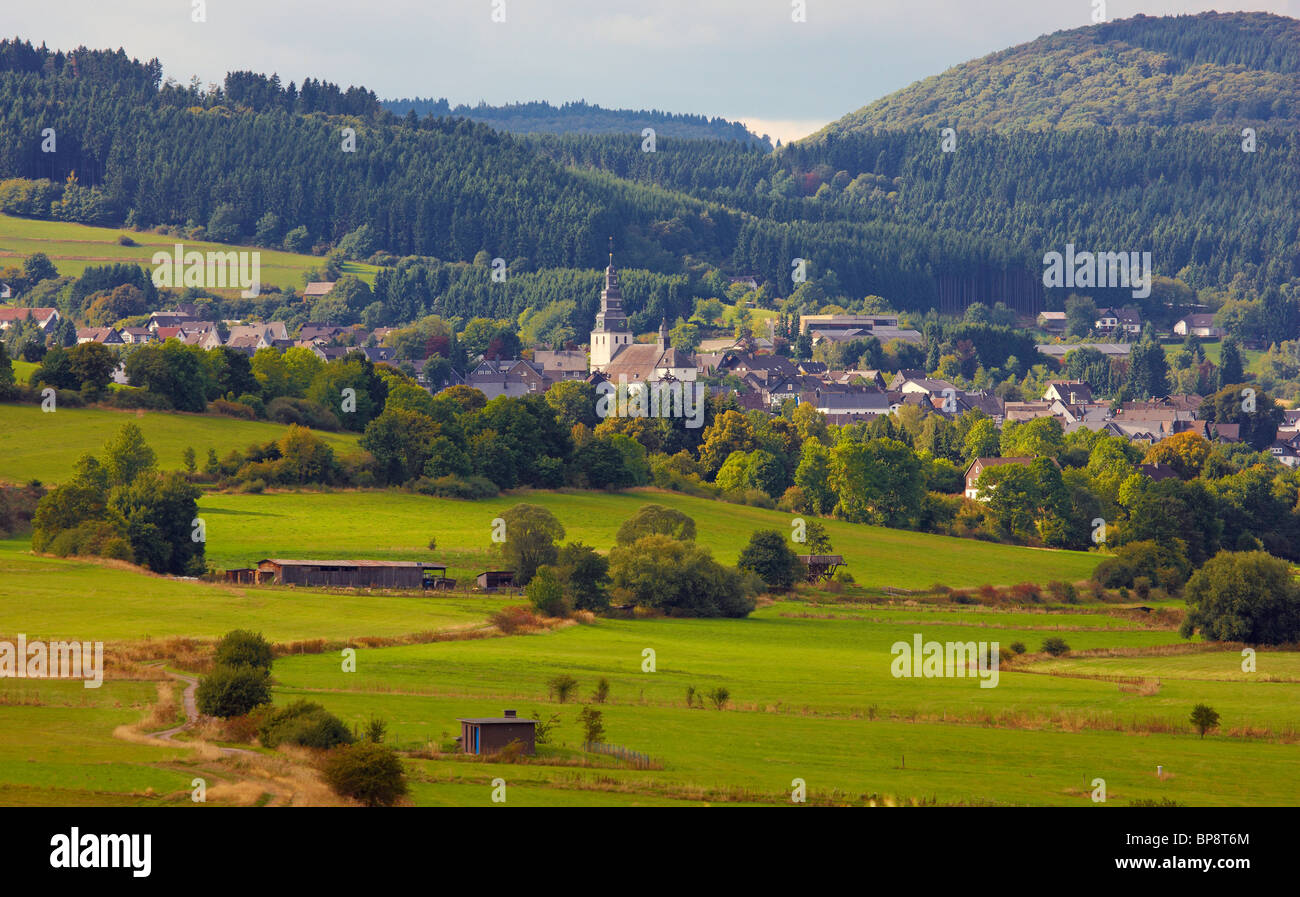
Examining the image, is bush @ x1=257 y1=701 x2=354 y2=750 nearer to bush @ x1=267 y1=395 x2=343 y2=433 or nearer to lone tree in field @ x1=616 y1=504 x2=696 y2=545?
lone tree in field @ x1=616 y1=504 x2=696 y2=545

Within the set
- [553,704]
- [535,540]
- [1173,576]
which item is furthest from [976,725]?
[1173,576]

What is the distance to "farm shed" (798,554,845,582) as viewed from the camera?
8725cm

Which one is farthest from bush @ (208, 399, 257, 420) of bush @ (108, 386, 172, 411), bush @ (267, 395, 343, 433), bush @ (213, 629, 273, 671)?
bush @ (213, 629, 273, 671)

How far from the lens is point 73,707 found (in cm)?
4334

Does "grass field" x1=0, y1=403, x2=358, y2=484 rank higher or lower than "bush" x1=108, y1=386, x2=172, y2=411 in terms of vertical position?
lower

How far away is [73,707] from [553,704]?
13118 mm

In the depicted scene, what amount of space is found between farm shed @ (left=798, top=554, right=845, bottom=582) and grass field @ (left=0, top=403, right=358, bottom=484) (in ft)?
105

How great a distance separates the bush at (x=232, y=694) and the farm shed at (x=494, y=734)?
5.42 meters

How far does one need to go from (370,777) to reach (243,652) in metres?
12.9

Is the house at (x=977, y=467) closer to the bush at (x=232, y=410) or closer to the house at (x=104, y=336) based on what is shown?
the bush at (x=232, y=410)

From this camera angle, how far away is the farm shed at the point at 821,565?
87250mm
